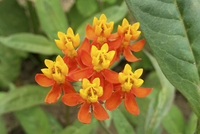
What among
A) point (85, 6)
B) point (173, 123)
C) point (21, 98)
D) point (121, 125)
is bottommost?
point (173, 123)

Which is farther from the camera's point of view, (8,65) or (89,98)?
(8,65)

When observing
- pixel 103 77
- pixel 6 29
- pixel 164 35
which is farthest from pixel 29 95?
pixel 164 35

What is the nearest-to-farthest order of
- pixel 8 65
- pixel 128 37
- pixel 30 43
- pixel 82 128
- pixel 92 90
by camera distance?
pixel 92 90
pixel 128 37
pixel 82 128
pixel 30 43
pixel 8 65

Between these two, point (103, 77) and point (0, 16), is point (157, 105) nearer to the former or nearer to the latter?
point (103, 77)

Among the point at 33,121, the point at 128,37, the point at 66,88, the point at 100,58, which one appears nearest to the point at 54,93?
the point at 66,88

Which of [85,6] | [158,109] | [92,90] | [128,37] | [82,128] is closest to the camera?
[92,90]

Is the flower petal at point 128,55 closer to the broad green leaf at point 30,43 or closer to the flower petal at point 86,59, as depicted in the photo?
the flower petal at point 86,59

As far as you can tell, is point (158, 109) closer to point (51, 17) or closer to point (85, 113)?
point (85, 113)
